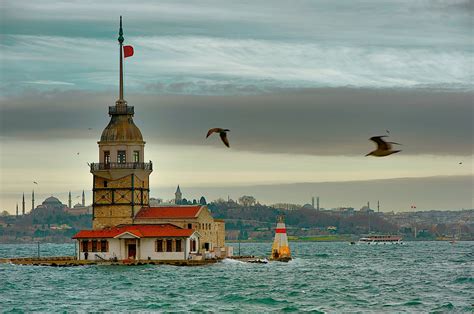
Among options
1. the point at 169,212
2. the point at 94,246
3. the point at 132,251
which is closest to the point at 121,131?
the point at 169,212

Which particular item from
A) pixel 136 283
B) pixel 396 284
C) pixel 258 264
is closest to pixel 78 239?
pixel 258 264

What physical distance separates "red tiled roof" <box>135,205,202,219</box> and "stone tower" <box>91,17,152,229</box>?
27.9 inches

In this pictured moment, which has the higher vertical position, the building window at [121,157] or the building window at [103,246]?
the building window at [121,157]

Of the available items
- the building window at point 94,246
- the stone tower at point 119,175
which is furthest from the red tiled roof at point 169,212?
the building window at point 94,246

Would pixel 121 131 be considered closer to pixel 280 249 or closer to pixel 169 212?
pixel 169 212

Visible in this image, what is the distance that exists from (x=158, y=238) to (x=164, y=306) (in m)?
32.8

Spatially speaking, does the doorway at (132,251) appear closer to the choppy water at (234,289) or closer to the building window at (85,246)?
the building window at (85,246)

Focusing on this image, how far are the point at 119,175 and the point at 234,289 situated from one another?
2965 cm

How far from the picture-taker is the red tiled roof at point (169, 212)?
9719 centimetres

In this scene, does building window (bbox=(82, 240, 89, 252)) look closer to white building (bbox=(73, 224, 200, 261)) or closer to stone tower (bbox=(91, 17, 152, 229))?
white building (bbox=(73, 224, 200, 261))

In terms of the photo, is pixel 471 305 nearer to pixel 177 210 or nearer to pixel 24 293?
pixel 24 293

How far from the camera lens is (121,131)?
9875 cm

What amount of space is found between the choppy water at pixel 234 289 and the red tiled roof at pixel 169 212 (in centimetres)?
468

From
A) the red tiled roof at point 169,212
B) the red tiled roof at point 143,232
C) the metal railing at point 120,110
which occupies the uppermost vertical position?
the metal railing at point 120,110
